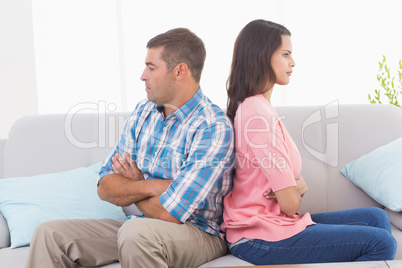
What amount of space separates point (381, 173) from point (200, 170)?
0.79 m

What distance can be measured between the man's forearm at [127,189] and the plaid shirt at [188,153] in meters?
0.05

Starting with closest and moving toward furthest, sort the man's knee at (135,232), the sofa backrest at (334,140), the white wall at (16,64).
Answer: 1. the man's knee at (135,232)
2. the sofa backrest at (334,140)
3. the white wall at (16,64)

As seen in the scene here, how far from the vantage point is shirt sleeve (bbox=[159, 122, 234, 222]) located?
158 cm

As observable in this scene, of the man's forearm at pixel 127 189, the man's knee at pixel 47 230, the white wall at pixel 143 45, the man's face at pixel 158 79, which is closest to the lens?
the man's knee at pixel 47 230

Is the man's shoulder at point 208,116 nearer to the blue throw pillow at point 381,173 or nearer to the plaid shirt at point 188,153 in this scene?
the plaid shirt at point 188,153

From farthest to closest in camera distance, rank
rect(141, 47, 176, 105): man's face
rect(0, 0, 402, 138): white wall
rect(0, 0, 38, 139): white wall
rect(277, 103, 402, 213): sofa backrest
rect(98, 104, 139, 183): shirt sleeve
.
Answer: rect(0, 0, 402, 138): white wall < rect(0, 0, 38, 139): white wall < rect(277, 103, 402, 213): sofa backrest < rect(98, 104, 139, 183): shirt sleeve < rect(141, 47, 176, 105): man's face

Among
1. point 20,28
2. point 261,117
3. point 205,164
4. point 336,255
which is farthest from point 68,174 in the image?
point 20,28

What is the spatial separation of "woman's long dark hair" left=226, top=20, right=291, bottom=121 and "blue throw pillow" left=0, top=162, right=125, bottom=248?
29.0 inches

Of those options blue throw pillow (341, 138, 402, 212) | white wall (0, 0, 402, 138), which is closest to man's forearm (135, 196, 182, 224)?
blue throw pillow (341, 138, 402, 212)

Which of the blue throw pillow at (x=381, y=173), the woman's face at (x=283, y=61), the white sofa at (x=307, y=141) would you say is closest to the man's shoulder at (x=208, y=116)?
the woman's face at (x=283, y=61)

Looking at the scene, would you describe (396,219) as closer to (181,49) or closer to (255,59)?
(255,59)

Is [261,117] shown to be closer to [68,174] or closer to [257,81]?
[257,81]

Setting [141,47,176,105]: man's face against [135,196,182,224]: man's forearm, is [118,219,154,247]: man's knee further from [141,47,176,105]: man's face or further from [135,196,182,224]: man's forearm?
[141,47,176,105]: man's face

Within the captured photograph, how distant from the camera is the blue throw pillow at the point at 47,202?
1.85 metres
